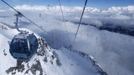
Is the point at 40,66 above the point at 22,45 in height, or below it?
below

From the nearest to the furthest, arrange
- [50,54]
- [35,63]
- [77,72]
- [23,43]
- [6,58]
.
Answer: [23,43], [6,58], [77,72], [35,63], [50,54]

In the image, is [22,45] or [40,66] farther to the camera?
[40,66]

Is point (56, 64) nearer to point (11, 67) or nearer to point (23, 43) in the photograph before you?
point (11, 67)

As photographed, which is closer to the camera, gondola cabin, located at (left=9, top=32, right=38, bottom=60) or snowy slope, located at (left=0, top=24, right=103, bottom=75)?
gondola cabin, located at (left=9, top=32, right=38, bottom=60)

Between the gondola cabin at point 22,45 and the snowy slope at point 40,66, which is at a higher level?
the gondola cabin at point 22,45

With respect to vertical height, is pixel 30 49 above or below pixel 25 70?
above

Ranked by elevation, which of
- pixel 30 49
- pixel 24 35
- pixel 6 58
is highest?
pixel 24 35

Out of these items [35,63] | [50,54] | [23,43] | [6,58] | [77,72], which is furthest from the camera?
[50,54]

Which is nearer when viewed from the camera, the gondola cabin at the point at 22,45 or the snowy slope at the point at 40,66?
the gondola cabin at the point at 22,45

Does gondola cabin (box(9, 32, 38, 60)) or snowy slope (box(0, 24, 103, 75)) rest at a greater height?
gondola cabin (box(9, 32, 38, 60))

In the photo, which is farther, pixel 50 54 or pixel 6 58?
pixel 50 54

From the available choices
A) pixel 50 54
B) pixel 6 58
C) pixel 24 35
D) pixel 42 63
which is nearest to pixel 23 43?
pixel 24 35
